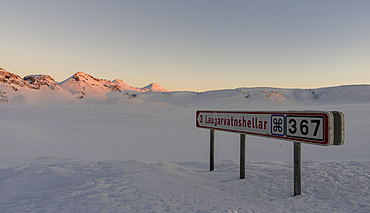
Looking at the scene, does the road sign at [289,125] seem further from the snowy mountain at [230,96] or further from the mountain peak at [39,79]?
the mountain peak at [39,79]

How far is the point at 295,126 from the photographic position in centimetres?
341

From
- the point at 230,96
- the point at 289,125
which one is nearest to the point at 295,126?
the point at 289,125

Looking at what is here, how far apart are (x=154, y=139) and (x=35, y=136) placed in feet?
21.2

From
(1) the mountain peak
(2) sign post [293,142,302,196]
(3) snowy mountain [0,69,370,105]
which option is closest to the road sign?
(2) sign post [293,142,302,196]

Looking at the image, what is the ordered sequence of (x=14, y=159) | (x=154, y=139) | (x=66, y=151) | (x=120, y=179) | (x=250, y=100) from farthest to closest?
(x=250, y=100), (x=154, y=139), (x=66, y=151), (x=14, y=159), (x=120, y=179)

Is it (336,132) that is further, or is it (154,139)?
(154,139)

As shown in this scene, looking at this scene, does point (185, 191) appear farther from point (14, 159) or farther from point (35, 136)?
point (35, 136)

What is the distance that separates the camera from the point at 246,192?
3736mm

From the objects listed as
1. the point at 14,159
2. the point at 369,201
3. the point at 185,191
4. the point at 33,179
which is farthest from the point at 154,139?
the point at 369,201

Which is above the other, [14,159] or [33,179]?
[33,179]

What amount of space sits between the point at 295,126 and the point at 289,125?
118 mm

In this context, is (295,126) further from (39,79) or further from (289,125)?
(39,79)

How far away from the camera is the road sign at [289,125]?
9.64ft

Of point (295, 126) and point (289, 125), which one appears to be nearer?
point (295, 126)
